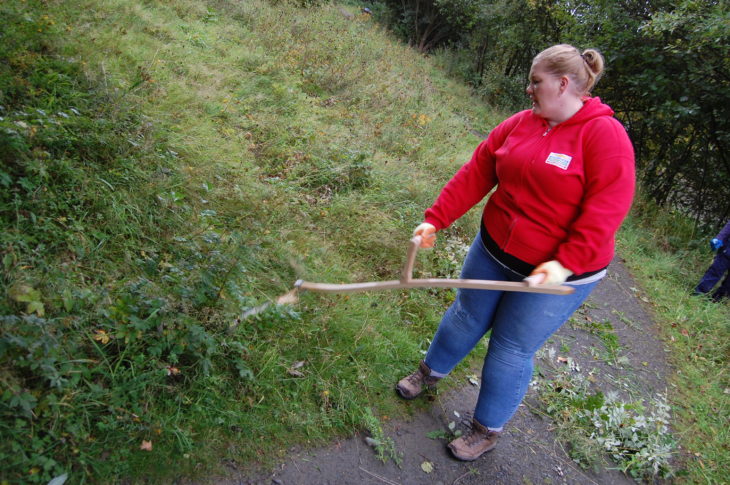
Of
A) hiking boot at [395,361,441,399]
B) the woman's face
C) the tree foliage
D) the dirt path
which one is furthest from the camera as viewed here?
the tree foliage

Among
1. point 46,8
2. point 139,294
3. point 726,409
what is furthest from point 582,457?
point 46,8

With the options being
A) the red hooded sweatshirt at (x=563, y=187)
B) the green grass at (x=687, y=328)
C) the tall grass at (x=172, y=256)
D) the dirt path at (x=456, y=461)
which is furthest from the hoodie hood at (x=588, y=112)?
the green grass at (x=687, y=328)

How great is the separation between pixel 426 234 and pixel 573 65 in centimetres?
102

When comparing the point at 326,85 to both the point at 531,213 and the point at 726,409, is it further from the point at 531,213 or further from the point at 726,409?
the point at 726,409

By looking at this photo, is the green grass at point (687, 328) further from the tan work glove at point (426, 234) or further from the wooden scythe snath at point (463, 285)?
the tan work glove at point (426, 234)

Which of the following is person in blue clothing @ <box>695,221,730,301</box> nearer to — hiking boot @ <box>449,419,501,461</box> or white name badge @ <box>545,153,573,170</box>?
hiking boot @ <box>449,419,501,461</box>

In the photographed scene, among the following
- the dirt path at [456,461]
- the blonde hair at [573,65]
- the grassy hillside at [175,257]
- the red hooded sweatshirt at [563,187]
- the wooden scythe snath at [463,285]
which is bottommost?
the dirt path at [456,461]

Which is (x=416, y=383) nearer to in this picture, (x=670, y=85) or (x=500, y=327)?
(x=500, y=327)

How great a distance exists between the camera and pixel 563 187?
6.63 feet

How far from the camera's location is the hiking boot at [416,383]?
9.62ft

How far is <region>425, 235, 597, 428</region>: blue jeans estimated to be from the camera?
2.23 meters

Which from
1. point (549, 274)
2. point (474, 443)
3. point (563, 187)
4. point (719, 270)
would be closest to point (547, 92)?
point (563, 187)

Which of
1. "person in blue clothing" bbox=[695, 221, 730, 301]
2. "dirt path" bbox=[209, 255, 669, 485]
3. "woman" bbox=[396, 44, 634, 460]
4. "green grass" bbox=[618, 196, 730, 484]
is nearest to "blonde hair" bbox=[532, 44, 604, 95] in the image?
"woman" bbox=[396, 44, 634, 460]

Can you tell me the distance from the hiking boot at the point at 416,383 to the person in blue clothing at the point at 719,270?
16.7 feet
